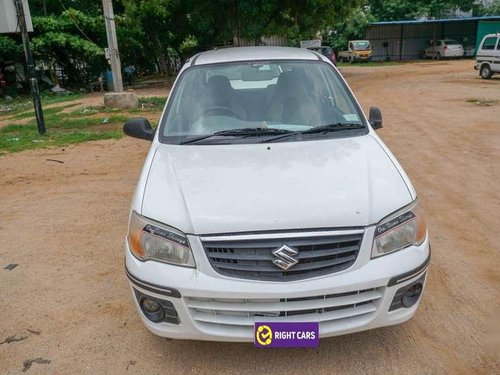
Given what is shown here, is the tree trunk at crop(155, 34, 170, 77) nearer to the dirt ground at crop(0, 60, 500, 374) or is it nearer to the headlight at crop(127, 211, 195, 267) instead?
the dirt ground at crop(0, 60, 500, 374)

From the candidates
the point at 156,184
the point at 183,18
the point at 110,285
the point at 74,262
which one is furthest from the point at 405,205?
the point at 183,18

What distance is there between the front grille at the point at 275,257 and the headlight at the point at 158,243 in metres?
0.13

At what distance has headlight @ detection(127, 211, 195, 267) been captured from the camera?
241cm

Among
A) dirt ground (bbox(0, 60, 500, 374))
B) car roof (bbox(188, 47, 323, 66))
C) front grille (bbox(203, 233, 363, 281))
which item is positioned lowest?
dirt ground (bbox(0, 60, 500, 374))

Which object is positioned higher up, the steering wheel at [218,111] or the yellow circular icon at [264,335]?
the steering wheel at [218,111]

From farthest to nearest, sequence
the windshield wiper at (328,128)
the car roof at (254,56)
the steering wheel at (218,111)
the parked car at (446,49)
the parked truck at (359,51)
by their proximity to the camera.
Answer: the parked truck at (359,51) < the parked car at (446,49) < the car roof at (254,56) < the steering wheel at (218,111) < the windshield wiper at (328,128)

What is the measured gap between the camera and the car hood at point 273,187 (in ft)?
7.79

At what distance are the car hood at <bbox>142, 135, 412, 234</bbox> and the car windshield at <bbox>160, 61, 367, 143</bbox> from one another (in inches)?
11.4

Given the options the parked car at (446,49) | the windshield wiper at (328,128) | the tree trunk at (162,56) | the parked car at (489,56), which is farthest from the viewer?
the parked car at (446,49)

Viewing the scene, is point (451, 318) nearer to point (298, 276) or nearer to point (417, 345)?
point (417, 345)

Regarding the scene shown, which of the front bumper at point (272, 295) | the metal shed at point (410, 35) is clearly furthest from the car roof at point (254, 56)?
the metal shed at point (410, 35)

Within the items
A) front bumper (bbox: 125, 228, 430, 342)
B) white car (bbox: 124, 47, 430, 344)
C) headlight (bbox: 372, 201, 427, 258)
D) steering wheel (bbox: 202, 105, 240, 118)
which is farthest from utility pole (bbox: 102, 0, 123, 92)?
headlight (bbox: 372, 201, 427, 258)

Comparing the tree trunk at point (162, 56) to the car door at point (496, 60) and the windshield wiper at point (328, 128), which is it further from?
the windshield wiper at point (328, 128)

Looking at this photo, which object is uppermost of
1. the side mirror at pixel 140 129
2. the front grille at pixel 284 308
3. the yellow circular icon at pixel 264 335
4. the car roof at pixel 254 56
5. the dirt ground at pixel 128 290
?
the car roof at pixel 254 56
